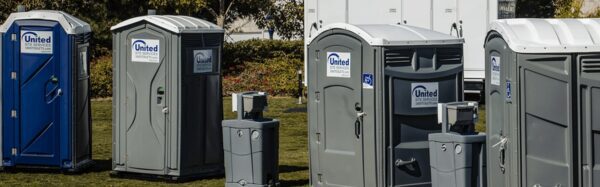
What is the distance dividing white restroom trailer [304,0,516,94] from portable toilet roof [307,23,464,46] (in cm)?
1147

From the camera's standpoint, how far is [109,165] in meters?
15.4

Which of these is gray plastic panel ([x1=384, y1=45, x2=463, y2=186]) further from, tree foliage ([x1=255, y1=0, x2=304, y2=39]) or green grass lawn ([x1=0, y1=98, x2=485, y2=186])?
tree foliage ([x1=255, y1=0, x2=304, y2=39])

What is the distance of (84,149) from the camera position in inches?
579

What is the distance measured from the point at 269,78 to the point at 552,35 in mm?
19041

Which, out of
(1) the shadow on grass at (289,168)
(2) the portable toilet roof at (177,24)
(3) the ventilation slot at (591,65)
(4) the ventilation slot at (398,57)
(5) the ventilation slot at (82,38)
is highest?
(2) the portable toilet roof at (177,24)

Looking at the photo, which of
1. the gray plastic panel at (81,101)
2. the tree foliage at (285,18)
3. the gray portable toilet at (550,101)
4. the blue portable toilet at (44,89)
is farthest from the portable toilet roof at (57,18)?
the tree foliage at (285,18)

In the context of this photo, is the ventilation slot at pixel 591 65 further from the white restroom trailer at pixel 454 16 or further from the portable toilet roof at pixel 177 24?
the white restroom trailer at pixel 454 16

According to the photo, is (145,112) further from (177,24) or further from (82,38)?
(82,38)

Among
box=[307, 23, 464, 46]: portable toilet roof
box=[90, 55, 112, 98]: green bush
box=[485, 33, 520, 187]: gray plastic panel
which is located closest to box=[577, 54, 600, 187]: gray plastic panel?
box=[485, 33, 520, 187]: gray plastic panel

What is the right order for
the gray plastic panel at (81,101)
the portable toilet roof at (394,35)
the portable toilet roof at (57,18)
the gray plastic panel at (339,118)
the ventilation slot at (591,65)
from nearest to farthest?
the ventilation slot at (591,65) → the portable toilet roof at (394,35) → the gray plastic panel at (339,118) → the portable toilet roof at (57,18) → the gray plastic panel at (81,101)

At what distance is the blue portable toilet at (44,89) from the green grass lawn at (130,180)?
282 mm

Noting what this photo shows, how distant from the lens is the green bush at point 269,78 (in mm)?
26812

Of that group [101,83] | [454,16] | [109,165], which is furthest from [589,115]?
[101,83]

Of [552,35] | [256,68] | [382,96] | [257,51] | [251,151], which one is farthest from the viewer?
[257,51]
